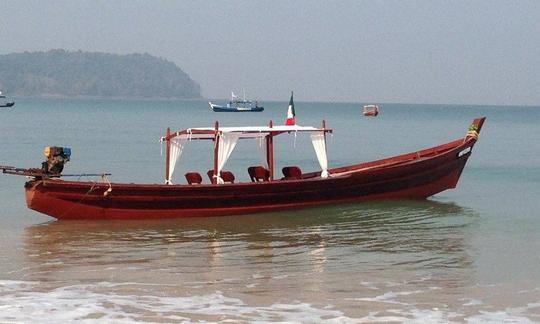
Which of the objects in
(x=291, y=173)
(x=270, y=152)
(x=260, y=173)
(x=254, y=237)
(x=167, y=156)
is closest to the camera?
(x=254, y=237)

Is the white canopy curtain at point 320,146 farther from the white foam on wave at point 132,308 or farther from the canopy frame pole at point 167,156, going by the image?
the white foam on wave at point 132,308

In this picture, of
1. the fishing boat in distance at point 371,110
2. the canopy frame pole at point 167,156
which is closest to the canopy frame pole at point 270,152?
the canopy frame pole at point 167,156

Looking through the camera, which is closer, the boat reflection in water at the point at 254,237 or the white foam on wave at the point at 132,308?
the white foam on wave at the point at 132,308

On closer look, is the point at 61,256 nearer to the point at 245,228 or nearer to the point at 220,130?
the point at 245,228

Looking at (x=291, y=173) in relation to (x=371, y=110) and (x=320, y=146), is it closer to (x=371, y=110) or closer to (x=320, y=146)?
(x=320, y=146)

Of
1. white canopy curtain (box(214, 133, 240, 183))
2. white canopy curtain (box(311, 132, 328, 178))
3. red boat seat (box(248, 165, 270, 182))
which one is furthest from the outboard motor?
white canopy curtain (box(311, 132, 328, 178))

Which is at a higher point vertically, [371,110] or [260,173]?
[371,110]

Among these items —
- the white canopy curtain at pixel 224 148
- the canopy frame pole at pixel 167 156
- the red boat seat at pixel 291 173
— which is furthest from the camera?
the red boat seat at pixel 291 173

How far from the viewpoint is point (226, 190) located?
2217cm

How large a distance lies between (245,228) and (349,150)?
39.2m

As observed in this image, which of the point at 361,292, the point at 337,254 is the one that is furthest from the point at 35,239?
the point at 361,292

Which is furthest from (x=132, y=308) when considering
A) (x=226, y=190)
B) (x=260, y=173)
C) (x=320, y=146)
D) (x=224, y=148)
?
(x=320, y=146)

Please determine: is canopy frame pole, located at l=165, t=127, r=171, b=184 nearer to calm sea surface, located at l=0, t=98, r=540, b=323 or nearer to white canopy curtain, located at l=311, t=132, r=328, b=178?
calm sea surface, located at l=0, t=98, r=540, b=323

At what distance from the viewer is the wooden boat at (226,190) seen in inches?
830
